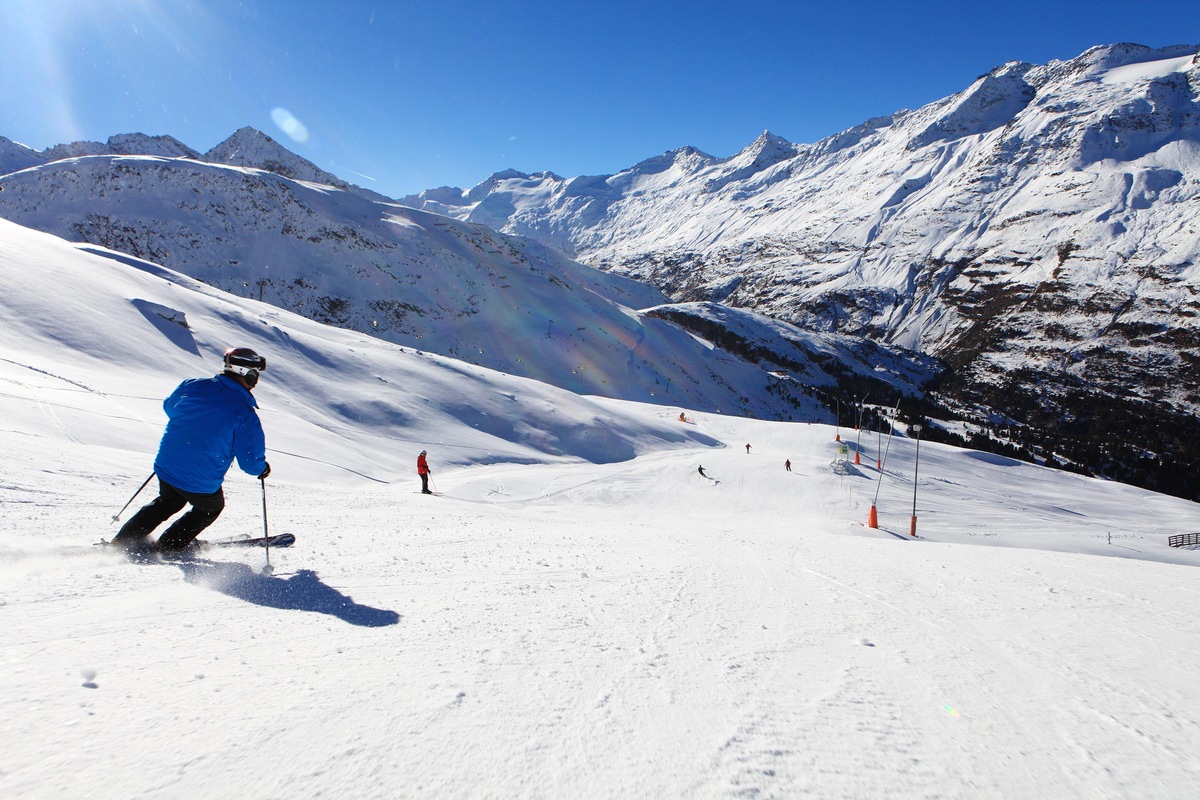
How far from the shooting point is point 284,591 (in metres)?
3.81

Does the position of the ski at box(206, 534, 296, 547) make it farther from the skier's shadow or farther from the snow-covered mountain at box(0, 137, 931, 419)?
the snow-covered mountain at box(0, 137, 931, 419)

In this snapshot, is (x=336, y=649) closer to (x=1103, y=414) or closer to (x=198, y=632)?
(x=198, y=632)

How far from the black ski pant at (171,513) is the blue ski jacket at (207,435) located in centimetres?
7

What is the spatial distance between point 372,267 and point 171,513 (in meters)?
95.7

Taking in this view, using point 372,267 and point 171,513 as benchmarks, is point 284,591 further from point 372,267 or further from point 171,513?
A: point 372,267

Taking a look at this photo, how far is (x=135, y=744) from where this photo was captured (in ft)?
5.90

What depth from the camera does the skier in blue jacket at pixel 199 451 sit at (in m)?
4.66

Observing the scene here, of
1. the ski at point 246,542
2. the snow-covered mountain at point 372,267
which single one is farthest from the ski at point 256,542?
the snow-covered mountain at point 372,267

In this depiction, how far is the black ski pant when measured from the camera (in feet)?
15.1

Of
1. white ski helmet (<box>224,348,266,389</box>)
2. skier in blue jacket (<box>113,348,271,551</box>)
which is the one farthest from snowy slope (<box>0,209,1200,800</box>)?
white ski helmet (<box>224,348,266,389</box>)

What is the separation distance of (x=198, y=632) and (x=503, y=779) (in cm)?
207

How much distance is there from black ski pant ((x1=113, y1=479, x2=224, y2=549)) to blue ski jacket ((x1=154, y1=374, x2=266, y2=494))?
0.24ft

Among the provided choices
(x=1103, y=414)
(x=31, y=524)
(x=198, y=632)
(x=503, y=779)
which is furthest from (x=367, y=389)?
(x=1103, y=414)

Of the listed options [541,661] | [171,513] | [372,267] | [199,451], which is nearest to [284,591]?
[199,451]
